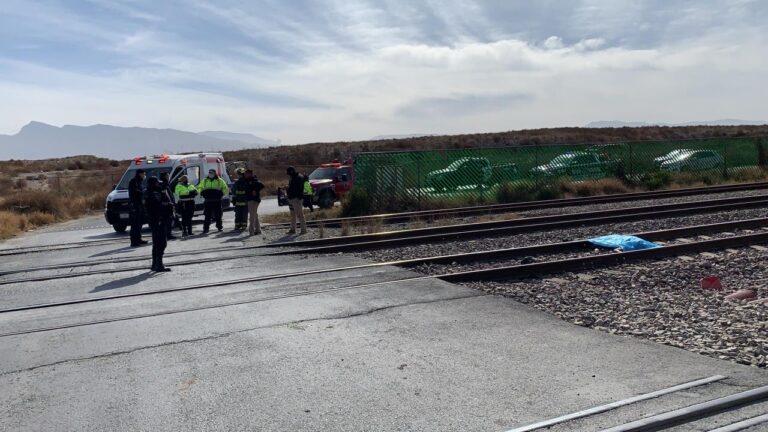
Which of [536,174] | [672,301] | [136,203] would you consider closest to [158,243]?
[136,203]

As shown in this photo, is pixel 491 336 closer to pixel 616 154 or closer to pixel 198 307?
pixel 198 307

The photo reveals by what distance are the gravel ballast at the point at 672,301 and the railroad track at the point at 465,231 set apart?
4.82 meters

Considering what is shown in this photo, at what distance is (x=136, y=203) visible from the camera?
15.4m

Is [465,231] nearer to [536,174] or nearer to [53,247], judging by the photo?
[53,247]

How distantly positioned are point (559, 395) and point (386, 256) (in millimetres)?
8150

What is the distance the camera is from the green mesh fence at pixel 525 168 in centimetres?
2342

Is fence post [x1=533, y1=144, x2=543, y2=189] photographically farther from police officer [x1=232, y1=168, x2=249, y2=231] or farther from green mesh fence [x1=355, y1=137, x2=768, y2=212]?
police officer [x1=232, y1=168, x2=249, y2=231]

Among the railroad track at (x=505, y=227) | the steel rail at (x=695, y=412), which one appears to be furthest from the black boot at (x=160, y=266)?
the steel rail at (x=695, y=412)

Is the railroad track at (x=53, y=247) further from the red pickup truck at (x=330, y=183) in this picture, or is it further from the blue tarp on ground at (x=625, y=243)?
the blue tarp on ground at (x=625, y=243)

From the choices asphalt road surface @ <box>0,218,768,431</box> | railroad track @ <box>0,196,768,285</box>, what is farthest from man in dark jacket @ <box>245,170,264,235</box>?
asphalt road surface @ <box>0,218,768,431</box>

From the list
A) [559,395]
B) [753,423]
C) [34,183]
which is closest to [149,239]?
[559,395]

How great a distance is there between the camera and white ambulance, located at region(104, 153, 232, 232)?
66.0 feet

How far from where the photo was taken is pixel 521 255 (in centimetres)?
1301

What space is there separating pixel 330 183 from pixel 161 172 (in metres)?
7.03
